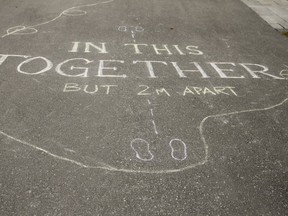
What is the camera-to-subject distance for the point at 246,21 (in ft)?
30.4

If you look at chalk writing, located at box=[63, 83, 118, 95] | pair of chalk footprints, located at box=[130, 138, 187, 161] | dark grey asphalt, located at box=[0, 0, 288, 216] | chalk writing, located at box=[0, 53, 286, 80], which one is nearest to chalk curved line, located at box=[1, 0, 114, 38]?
dark grey asphalt, located at box=[0, 0, 288, 216]

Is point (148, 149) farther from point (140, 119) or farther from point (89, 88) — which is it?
point (89, 88)

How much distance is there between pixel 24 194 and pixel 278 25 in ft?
27.2

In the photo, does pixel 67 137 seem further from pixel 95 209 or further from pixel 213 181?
pixel 213 181

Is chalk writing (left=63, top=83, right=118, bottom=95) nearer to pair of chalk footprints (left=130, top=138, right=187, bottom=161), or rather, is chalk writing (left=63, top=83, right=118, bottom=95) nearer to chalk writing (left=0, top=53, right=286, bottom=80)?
chalk writing (left=0, top=53, right=286, bottom=80)

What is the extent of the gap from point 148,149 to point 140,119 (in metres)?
0.69

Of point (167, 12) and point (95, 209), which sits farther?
point (167, 12)

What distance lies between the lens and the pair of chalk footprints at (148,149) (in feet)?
12.9

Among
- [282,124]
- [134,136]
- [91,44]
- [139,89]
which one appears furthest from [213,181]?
[91,44]

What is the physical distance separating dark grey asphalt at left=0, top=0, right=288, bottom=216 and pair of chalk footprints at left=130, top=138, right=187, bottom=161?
1 cm

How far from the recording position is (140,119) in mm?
4641

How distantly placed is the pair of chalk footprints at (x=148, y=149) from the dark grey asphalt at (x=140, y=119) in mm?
12

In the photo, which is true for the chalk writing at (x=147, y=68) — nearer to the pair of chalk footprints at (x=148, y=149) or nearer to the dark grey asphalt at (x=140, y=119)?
the dark grey asphalt at (x=140, y=119)

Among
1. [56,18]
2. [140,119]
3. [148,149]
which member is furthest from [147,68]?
[56,18]
